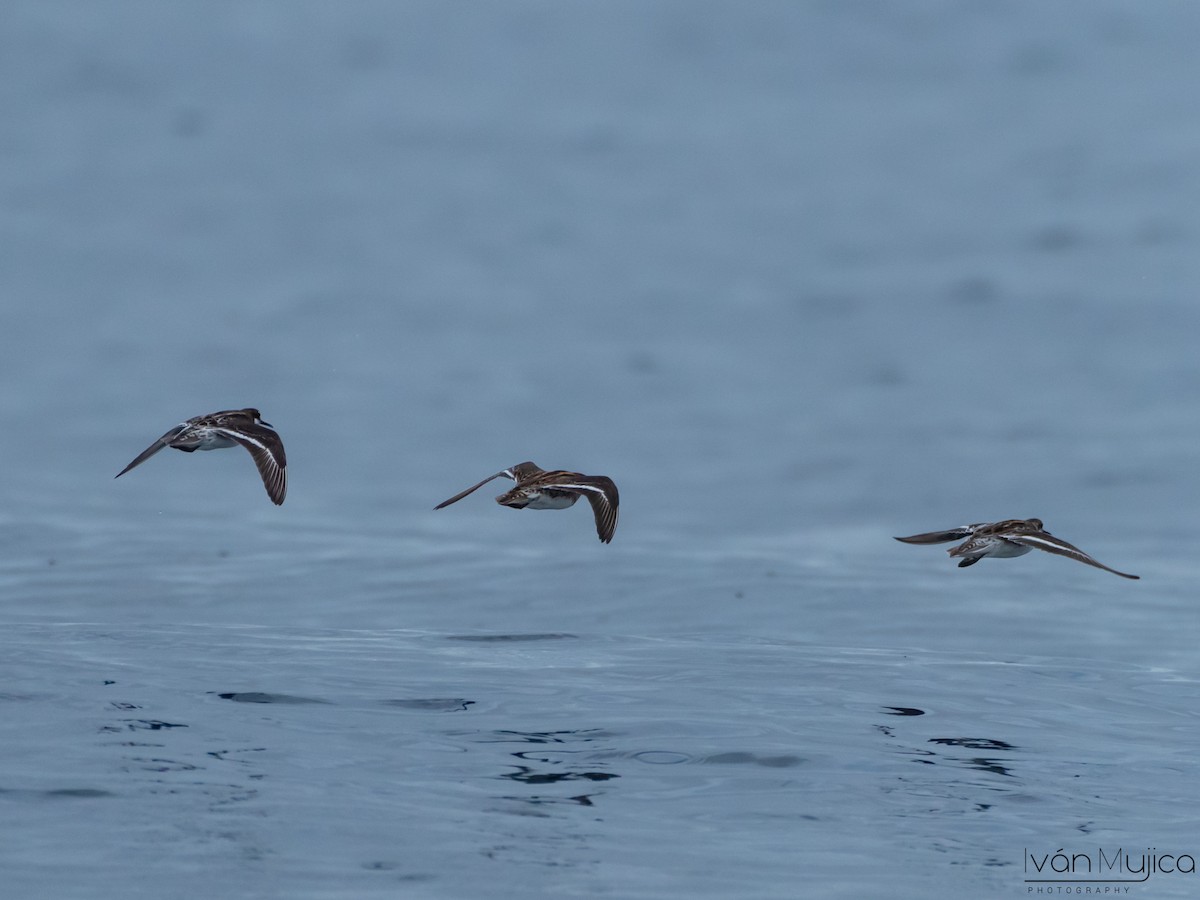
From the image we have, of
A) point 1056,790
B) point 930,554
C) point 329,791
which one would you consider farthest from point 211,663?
point 930,554

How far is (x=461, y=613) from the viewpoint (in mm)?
33688

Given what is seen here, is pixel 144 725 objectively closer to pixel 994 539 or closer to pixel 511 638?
pixel 511 638

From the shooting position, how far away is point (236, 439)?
69.4 ft

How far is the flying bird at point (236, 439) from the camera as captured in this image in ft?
67.8

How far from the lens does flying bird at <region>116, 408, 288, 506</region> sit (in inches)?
814

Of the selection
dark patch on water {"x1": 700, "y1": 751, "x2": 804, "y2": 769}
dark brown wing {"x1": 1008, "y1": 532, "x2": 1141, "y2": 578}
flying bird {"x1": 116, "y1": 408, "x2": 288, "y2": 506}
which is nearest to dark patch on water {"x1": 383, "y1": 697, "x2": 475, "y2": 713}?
dark patch on water {"x1": 700, "y1": 751, "x2": 804, "y2": 769}

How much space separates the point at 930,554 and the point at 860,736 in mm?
17485

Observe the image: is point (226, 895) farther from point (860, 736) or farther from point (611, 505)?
point (860, 736)

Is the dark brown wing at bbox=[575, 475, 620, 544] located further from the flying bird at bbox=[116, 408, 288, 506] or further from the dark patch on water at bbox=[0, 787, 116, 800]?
the dark patch on water at bbox=[0, 787, 116, 800]

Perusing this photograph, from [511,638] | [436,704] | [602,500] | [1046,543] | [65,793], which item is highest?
[602,500]

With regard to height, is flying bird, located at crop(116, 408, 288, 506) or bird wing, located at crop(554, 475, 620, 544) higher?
flying bird, located at crop(116, 408, 288, 506)

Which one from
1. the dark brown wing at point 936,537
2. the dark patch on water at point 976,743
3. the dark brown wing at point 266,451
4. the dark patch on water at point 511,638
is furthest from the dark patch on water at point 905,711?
the dark brown wing at point 266,451

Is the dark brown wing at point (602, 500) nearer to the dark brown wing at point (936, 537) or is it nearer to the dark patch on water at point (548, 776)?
the dark patch on water at point (548, 776)

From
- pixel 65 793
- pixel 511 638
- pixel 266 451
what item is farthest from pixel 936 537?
pixel 511 638
